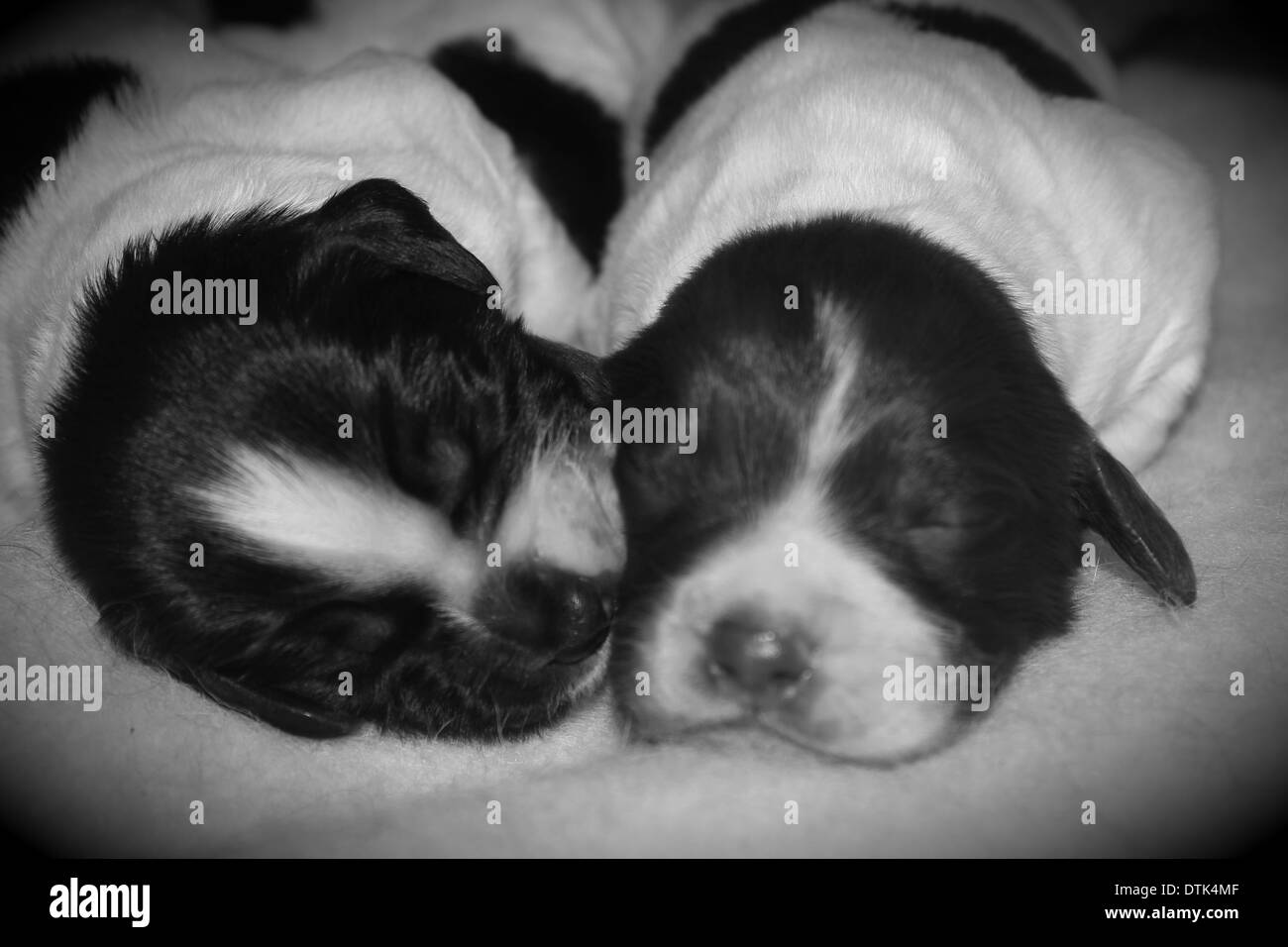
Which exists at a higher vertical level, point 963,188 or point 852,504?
point 963,188

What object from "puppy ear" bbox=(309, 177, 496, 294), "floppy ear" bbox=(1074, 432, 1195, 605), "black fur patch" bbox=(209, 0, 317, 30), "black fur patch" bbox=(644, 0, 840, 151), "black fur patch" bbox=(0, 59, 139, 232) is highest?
"black fur patch" bbox=(209, 0, 317, 30)

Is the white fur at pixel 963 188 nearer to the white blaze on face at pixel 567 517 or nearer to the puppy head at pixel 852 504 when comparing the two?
the puppy head at pixel 852 504

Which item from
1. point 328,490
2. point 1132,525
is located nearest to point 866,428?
point 1132,525

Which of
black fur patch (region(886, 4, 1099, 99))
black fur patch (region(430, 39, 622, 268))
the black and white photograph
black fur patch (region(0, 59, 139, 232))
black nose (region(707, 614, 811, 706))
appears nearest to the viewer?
black nose (region(707, 614, 811, 706))

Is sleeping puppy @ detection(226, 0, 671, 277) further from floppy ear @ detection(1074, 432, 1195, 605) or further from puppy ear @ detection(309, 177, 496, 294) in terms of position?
floppy ear @ detection(1074, 432, 1195, 605)

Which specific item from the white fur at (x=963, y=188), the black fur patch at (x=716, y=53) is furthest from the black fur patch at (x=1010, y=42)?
the black fur patch at (x=716, y=53)

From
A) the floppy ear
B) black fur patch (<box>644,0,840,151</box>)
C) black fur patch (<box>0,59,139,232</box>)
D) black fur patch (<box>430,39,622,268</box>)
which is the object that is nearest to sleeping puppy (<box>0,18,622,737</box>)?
black fur patch (<box>0,59,139,232</box>)

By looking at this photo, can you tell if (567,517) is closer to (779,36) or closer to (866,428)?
(866,428)
